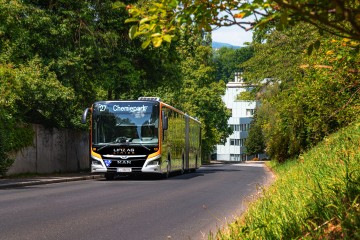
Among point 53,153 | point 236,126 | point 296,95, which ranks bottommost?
point 53,153

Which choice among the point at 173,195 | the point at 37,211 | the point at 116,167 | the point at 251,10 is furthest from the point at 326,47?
the point at 116,167

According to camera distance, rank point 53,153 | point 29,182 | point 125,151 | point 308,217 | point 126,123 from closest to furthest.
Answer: point 308,217 < point 29,182 < point 125,151 < point 126,123 < point 53,153

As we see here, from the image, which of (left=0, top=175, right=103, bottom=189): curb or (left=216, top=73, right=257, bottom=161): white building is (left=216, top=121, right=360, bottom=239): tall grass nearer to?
(left=0, top=175, right=103, bottom=189): curb

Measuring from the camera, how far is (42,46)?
30.1 metres

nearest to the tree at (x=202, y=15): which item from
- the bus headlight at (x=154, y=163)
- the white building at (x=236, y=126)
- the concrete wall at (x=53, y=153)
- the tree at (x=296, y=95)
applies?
the tree at (x=296, y=95)

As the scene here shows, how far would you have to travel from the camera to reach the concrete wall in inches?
1179

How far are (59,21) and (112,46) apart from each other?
2897 millimetres

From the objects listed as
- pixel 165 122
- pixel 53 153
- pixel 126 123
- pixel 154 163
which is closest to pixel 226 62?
pixel 53 153

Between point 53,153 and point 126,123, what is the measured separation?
23.3 feet

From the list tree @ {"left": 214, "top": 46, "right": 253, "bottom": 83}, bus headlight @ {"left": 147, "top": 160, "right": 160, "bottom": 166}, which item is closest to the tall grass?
bus headlight @ {"left": 147, "top": 160, "right": 160, "bottom": 166}

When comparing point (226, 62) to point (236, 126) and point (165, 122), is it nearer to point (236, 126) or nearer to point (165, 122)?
point (236, 126)

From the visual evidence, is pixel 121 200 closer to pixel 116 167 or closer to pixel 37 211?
pixel 37 211

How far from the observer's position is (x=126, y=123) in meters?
27.5

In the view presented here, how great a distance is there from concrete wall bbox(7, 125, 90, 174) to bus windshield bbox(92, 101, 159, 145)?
12.8ft
